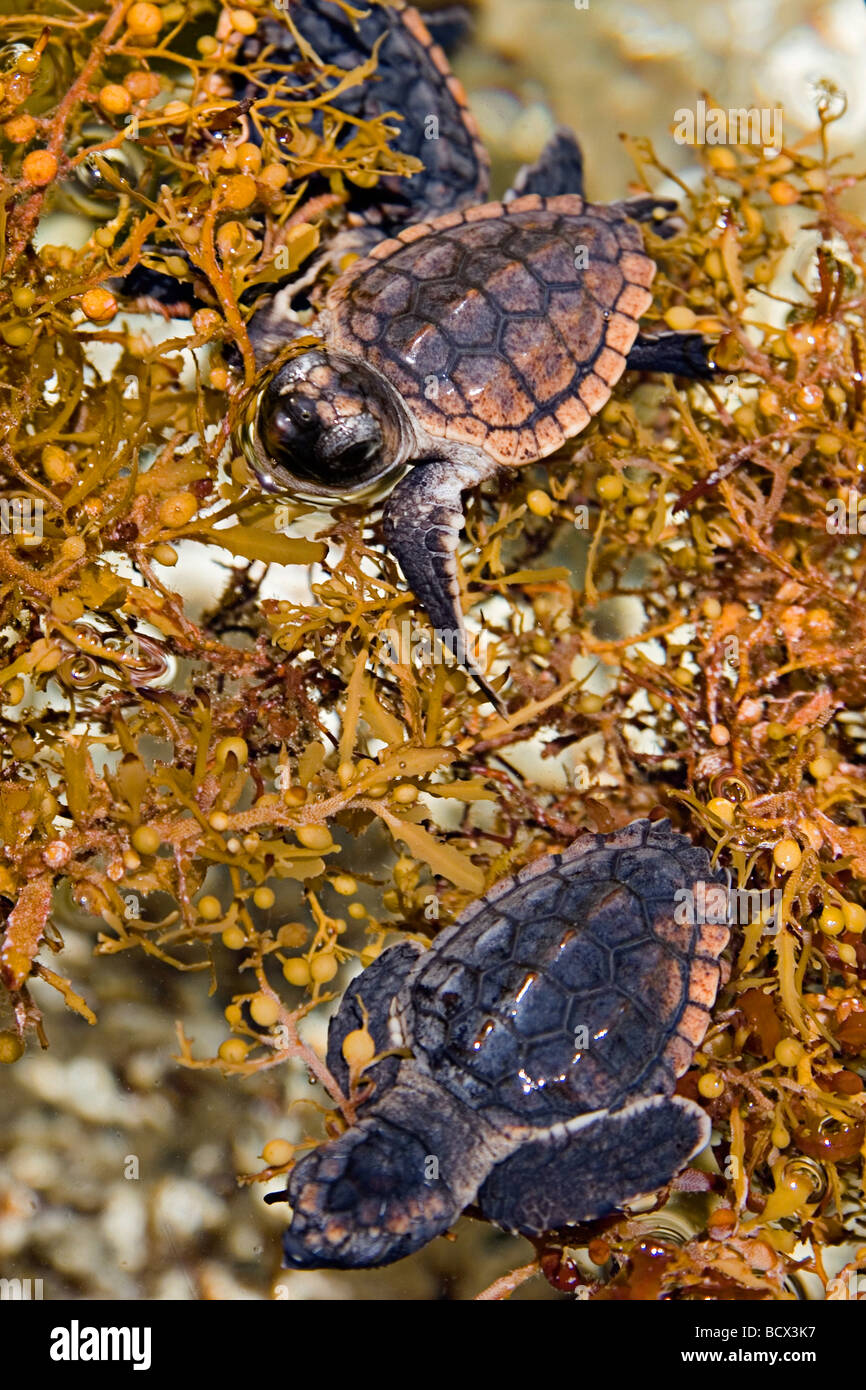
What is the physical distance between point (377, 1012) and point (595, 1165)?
0.37m

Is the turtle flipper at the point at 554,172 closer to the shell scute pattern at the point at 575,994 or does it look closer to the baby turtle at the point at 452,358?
the baby turtle at the point at 452,358

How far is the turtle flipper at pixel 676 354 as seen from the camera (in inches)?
68.0

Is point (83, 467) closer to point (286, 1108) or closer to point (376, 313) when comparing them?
point (376, 313)

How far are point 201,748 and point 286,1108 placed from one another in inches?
27.5

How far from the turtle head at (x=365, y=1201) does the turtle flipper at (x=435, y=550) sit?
662 mm

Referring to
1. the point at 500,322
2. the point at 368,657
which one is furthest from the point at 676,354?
the point at 368,657

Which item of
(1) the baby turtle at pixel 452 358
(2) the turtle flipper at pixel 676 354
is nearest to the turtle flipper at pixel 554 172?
(1) the baby turtle at pixel 452 358

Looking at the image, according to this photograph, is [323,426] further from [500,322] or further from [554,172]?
[554,172]

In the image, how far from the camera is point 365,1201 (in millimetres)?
1251

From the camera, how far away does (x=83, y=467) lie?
1590mm

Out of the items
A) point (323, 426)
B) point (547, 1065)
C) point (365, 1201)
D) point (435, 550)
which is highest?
point (323, 426)

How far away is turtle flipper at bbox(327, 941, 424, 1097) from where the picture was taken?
1.44 metres

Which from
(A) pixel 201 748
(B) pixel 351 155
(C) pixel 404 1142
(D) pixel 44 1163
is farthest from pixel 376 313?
(D) pixel 44 1163

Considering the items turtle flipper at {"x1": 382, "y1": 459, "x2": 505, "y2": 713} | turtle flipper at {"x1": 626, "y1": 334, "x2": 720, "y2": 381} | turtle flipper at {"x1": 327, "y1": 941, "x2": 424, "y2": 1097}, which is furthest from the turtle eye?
turtle flipper at {"x1": 327, "y1": 941, "x2": 424, "y2": 1097}
